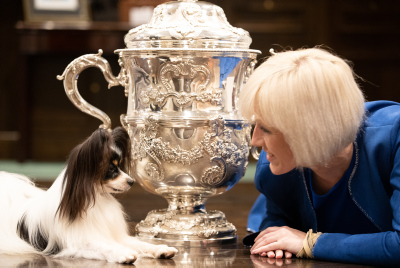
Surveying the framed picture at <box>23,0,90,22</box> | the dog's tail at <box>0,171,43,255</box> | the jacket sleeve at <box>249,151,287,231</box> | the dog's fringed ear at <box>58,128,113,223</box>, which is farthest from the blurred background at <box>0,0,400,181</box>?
the dog's fringed ear at <box>58,128,113,223</box>

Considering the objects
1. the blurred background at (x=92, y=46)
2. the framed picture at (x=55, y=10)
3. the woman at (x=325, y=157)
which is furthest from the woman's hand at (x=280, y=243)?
the framed picture at (x=55, y=10)

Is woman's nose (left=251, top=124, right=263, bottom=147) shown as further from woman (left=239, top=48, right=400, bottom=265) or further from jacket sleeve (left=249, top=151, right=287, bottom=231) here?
jacket sleeve (left=249, top=151, right=287, bottom=231)

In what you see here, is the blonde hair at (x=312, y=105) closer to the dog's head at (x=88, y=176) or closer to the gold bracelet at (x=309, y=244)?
the gold bracelet at (x=309, y=244)

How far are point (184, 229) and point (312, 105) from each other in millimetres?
513

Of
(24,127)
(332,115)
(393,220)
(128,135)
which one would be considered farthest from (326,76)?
(24,127)

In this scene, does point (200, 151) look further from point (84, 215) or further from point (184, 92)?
point (84, 215)

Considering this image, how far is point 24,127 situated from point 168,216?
2950mm

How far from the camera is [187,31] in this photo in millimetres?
1713

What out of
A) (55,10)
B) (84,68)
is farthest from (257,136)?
(55,10)

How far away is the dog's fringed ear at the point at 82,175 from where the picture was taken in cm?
150

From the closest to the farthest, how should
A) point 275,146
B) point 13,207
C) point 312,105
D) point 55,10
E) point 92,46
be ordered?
point 312,105
point 275,146
point 13,207
point 92,46
point 55,10

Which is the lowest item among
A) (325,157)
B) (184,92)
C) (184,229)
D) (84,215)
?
(184,229)

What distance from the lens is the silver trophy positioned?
1691mm

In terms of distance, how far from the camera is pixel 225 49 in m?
1.70
